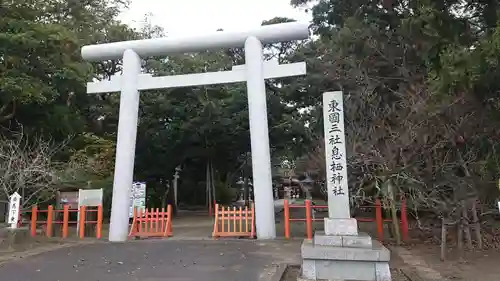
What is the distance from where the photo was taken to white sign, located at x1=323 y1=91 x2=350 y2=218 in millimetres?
7102

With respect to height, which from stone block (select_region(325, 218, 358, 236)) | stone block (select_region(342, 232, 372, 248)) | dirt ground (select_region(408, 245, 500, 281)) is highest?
stone block (select_region(325, 218, 358, 236))

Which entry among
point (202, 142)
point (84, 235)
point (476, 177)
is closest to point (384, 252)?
point (476, 177)

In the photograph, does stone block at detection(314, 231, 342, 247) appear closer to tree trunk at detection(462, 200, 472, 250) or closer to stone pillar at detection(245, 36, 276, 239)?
tree trunk at detection(462, 200, 472, 250)

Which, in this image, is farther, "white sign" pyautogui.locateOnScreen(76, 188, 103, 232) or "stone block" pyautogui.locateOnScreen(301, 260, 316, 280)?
"white sign" pyautogui.locateOnScreen(76, 188, 103, 232)

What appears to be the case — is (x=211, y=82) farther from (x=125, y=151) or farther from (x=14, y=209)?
(x=14, y=209)

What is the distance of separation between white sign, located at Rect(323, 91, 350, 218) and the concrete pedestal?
625 mm

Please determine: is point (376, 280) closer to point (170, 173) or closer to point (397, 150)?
point (397, 150)

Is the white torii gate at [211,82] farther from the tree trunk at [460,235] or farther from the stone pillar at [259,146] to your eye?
the tree trunk at [460,235]

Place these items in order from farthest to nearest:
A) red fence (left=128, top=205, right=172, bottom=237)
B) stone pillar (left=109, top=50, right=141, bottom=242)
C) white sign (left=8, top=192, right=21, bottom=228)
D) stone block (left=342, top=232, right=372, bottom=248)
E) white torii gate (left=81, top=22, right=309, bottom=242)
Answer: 1. red fence (left=128, top=205, right=172, bottom=237)
2. stone pillar (left=109, top=50, right=141, bottom=242)
3. white torii gate (left=81, top=22, right=309, bottom=242)
4. white sign (left=8, top=192, right=21, bottom=228)
5. stone block (left=342, top=232, right=372, bottom=248)

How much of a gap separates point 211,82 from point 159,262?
571 centimetres

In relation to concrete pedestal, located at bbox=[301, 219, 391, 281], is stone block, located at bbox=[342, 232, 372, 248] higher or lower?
higher

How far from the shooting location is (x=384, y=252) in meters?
6.34

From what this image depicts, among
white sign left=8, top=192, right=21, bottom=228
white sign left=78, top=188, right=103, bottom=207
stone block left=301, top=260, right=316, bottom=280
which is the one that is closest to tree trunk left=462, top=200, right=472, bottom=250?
stone block left=301, top=260, right=316, bottom=280

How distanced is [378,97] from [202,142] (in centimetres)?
1232
